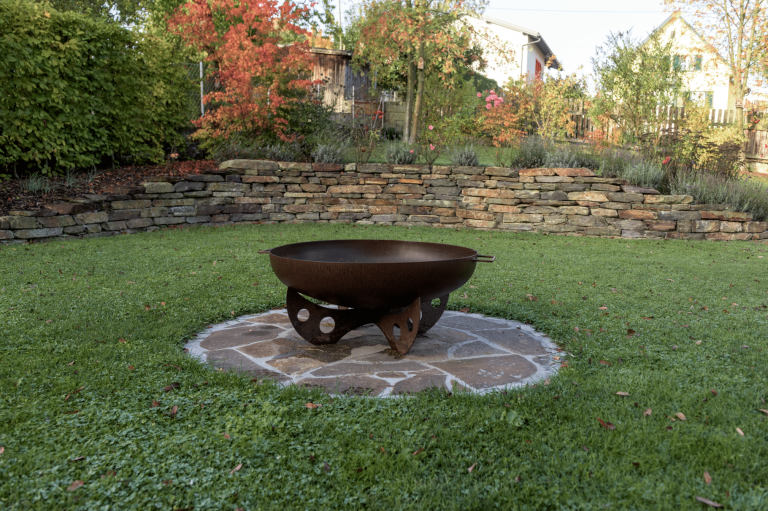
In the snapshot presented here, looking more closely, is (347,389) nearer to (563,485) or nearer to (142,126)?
(563,485)

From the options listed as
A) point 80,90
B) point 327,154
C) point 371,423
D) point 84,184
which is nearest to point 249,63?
point 327,154

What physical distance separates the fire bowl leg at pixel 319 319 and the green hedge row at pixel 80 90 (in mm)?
6267

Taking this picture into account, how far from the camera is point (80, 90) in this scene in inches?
325

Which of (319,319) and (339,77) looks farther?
(339,77)

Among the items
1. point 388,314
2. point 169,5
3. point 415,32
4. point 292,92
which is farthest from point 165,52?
point 388,314

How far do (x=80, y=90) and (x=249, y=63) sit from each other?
268 cm

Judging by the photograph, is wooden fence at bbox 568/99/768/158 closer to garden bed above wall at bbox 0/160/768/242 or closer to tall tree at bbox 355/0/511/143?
tall tree at bbox 355/0/511/143

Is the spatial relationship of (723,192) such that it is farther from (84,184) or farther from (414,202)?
(84,184)

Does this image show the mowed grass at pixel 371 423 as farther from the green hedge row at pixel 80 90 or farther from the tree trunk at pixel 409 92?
the tree trunk at pixel 409 92

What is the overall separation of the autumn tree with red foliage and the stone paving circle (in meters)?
6.39

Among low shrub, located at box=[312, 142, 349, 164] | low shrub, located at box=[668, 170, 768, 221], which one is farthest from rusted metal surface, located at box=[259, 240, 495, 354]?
low shrub, located at box=[668, 170, 768, 221]

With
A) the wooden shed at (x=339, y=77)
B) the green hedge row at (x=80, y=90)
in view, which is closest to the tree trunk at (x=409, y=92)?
the green hedge row at (x=80, y=90)

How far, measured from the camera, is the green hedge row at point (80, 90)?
24.5ft

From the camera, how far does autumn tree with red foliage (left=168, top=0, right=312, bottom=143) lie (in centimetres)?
941
